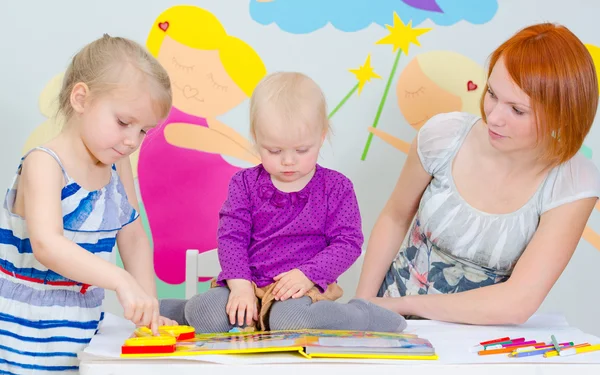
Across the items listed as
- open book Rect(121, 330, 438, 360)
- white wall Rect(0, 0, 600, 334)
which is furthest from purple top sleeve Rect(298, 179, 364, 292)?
A: white wall Rect(0, 0, 600, 334)

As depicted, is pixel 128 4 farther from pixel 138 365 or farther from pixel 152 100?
pixel 138 365

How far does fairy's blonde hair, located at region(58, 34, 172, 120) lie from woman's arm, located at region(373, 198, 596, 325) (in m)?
0.59

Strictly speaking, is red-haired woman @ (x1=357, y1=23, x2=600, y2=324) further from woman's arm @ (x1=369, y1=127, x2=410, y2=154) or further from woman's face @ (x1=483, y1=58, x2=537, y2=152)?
woman's arm @ (x1=369, y1=127, x2=410, y2=154)

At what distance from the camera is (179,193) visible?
1.99 metres

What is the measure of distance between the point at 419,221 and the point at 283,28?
0.69 metres

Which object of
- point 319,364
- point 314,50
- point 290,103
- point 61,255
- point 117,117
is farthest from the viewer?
point 314,50

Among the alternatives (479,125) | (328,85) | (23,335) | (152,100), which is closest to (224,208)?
(152,100)

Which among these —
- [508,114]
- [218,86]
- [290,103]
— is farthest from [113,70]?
[218,86]

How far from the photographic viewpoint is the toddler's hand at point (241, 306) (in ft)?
4.01

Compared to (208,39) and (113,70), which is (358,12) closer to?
(208,39)

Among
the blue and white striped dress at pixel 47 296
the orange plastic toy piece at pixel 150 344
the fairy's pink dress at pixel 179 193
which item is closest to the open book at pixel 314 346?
the orange plastic toy piece at pixel 150 344

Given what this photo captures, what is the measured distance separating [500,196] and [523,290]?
21cm

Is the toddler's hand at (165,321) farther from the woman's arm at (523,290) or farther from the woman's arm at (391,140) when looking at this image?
the woman's arm at (391,140)

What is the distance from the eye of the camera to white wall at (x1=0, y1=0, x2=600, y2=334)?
1934mm
